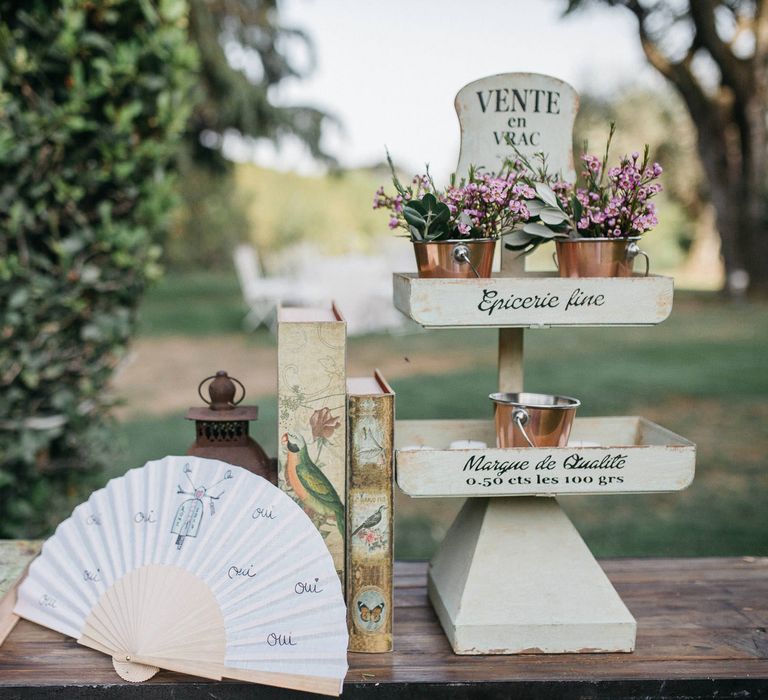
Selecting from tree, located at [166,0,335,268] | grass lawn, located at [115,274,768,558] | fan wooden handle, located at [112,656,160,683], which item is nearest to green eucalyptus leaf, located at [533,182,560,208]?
fan wooden handle, located at [112,656,160,683]

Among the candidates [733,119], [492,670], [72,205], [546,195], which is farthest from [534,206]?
[733,119]

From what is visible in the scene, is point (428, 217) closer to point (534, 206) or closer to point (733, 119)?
point (534, 206)

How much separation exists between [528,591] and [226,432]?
2.14ft

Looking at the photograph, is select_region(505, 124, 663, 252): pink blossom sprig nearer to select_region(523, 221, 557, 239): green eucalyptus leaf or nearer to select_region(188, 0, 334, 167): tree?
select_region(523, 221, 557, 239): green eucalyptus leaf

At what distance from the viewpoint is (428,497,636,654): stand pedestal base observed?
155cm

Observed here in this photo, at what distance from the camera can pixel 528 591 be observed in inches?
62.4

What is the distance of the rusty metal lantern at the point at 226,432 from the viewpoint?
1.60 meters

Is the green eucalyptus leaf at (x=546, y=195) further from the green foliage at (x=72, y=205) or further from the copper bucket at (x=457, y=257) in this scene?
the green foliage at (x=72, y=205)

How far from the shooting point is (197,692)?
1426mm

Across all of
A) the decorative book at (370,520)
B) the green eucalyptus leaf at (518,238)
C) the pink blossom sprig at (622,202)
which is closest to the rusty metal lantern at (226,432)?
the decorative book at (370,520)

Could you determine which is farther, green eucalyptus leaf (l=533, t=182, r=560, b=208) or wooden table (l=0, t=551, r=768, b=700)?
green eucalyptus leaf (l=533, t=182, r=560, b=208)

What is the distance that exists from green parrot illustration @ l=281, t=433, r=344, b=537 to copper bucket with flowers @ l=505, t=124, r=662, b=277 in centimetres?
60

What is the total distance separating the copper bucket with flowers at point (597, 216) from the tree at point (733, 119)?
8382 mm

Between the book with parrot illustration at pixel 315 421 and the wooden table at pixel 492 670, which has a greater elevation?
the book with parrot illustration at pixel 315 421
